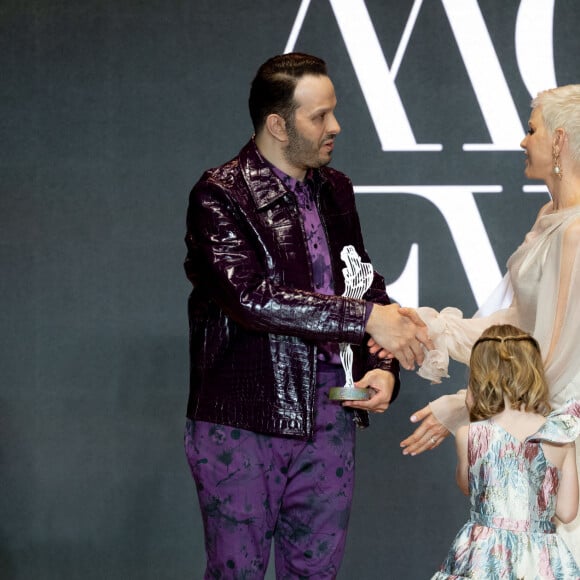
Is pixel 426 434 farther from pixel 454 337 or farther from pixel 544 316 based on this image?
pixel 544 316

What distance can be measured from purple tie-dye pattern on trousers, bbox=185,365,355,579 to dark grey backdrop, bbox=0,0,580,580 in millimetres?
1806

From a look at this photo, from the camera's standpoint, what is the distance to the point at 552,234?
3174 mm

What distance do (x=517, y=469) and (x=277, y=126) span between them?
1113 mm

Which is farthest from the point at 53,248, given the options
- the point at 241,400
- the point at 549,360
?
the point at 549,360

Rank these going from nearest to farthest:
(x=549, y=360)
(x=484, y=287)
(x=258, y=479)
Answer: (x=258, y=479) → (x=549, y=360) → (x=484, y=287)

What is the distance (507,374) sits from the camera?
9.90 ft

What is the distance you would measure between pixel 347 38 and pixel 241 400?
2.25 m

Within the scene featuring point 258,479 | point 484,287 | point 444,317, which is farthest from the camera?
point 484,287

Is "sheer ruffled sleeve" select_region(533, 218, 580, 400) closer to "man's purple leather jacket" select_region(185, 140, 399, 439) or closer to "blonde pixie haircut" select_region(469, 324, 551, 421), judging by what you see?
"blonde pixie haircut" select_region(469, 324, 551, 421)

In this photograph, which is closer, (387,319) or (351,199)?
(387,319)

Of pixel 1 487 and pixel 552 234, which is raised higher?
pixel 552 234

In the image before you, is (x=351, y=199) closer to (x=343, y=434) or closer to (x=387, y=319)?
(x=387, y=319)

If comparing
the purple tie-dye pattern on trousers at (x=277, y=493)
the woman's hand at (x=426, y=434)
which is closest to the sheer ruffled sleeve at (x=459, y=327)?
the woman's hand at (x=426, y=434)

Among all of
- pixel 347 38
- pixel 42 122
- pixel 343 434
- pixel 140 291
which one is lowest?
pixel 343 434
